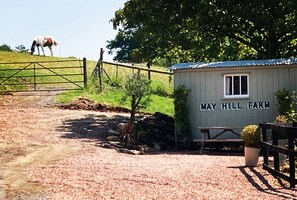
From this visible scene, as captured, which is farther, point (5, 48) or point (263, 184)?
point (5, 48)

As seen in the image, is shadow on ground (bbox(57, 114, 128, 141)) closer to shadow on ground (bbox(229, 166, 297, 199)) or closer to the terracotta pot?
the terracotta pot

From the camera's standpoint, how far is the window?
16.8 meters

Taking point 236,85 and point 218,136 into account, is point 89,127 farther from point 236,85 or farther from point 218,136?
point 236,85

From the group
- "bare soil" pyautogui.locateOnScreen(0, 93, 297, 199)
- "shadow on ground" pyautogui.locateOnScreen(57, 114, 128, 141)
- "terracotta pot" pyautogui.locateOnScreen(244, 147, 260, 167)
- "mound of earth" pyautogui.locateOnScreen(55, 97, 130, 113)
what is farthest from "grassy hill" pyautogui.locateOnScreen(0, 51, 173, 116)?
"terracotta pot" pyautogui.locateOnScreen(244, 147, 260, 167)

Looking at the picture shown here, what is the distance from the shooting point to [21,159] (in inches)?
479

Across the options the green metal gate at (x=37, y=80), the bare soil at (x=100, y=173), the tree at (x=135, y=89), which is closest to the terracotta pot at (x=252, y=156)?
the bare soil at (x=100, y=173)

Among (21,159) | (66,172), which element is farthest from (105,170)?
(21,159)

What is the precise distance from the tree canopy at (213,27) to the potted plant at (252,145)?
29.0ft

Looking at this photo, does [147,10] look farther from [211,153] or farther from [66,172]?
[66,172]

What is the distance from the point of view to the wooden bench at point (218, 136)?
1606cm

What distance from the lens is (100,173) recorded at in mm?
10461

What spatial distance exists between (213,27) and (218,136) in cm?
654

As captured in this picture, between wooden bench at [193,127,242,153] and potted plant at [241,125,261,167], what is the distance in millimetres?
4103

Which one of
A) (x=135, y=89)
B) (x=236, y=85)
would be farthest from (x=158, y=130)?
(x=236, y=85)
